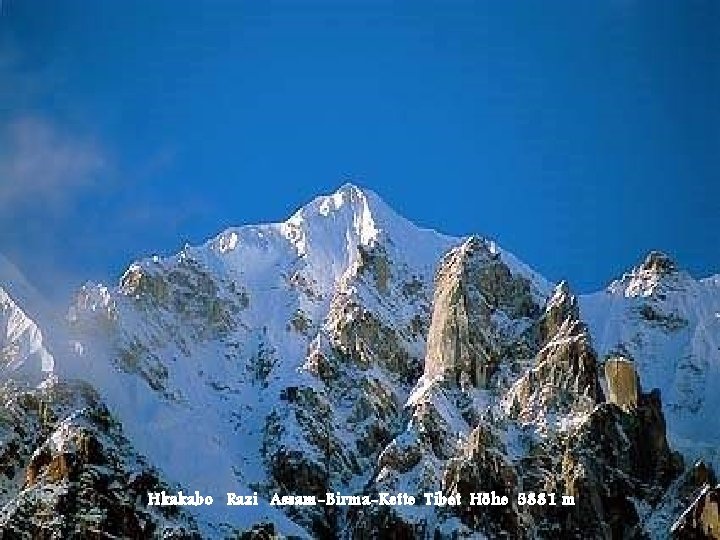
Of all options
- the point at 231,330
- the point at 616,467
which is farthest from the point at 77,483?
the point at 231,330

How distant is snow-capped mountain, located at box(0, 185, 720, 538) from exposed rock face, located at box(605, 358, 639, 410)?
0.10 metres

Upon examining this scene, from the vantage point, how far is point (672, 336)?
93438 mm

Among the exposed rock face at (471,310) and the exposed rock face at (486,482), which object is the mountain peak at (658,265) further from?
the exposed rock face at (486,482)

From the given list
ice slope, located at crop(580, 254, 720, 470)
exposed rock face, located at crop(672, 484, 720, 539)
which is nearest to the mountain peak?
ice slope, located at crop(580, 254, 720, 470)

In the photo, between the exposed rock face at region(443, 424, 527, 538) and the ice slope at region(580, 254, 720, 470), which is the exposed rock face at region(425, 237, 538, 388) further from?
the exposed rock face at region(443, 424, 527, 538)

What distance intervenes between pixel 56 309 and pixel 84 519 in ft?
70.5

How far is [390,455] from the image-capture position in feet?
232

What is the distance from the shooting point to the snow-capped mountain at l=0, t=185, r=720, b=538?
63.1 meters

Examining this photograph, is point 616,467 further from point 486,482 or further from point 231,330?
point 231,330

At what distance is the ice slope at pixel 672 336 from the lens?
3369 inches

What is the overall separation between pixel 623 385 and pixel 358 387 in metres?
15.8

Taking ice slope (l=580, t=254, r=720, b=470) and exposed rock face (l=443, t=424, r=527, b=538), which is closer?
exposed rock face (l=443, t=424, r=527, b=538)

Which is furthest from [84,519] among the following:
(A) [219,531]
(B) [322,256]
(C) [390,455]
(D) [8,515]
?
(B) [322,256]

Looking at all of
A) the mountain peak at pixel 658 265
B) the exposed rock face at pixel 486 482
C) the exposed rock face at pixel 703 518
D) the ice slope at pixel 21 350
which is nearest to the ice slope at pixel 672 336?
the mountain peak at pixel 658 265
